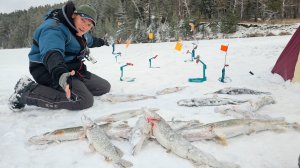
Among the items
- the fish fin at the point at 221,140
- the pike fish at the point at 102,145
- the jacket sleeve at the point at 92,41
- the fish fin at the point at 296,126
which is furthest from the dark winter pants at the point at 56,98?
the fish fin at the point at 296,126

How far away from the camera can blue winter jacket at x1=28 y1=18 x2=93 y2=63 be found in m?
4.16

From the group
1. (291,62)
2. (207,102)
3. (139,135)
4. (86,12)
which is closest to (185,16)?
(291,62)

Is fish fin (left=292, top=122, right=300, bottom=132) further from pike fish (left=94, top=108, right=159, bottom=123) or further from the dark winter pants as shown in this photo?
the dark winter pants

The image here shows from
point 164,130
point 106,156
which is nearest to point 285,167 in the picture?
point 164,130

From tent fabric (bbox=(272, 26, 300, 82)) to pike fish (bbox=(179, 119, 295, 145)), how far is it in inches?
108

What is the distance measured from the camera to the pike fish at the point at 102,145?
2.86 m

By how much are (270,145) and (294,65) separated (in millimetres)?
3433

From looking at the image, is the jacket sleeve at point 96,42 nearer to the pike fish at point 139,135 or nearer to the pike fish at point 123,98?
the pike fish at point 123,98

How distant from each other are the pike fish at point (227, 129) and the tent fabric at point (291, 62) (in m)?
2.74

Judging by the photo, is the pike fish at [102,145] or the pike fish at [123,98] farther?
the pike fish at [123,98]

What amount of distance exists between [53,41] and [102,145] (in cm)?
186

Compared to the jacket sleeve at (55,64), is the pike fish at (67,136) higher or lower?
lower

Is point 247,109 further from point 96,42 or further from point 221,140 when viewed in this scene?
point 96,42

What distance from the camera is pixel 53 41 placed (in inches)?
165
